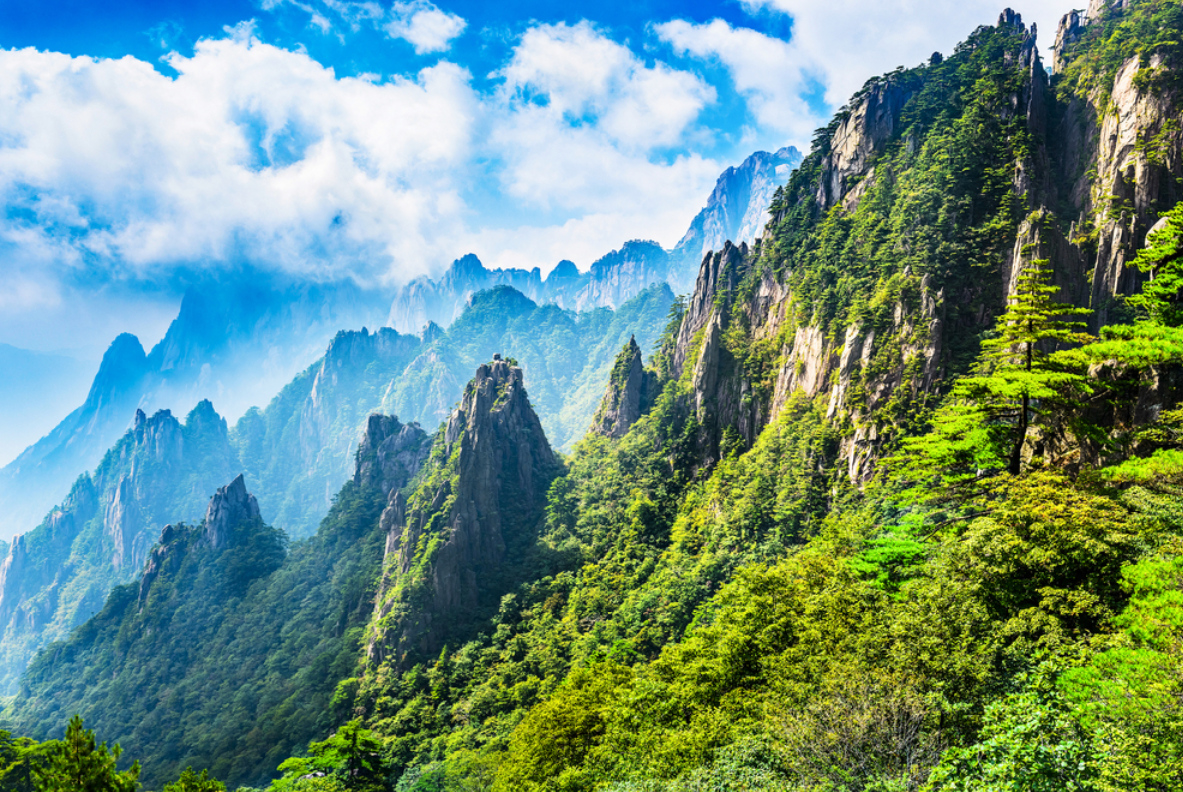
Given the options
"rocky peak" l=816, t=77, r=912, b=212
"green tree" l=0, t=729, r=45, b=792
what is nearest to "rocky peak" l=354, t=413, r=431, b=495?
"green tree" l=0, t=729, r=45, b=792

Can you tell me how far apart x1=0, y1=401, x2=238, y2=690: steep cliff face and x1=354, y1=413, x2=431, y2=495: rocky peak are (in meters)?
89.5

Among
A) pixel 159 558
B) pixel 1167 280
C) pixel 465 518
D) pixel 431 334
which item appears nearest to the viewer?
pixel 1167 280

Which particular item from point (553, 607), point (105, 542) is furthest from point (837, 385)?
point (105, 542)

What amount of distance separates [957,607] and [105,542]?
198 meters

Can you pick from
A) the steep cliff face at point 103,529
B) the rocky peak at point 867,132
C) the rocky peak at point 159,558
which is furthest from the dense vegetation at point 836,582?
the steep cliff face at point 103,529

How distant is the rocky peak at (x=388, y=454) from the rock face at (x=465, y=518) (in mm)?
12329

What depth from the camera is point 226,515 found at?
91.6m

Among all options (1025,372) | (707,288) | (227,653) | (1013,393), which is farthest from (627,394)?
(227,653)

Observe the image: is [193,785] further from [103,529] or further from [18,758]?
[103,529]

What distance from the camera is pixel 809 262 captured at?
202ft

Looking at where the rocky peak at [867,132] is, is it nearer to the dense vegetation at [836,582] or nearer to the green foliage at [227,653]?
the dense vegetation at [836,582]

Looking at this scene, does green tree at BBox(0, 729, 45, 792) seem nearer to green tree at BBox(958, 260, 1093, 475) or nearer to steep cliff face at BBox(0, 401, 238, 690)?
green tree at BBox(958, 260, 1093, 475)

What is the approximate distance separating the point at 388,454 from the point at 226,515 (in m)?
30.0

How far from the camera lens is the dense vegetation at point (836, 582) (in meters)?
13.5
